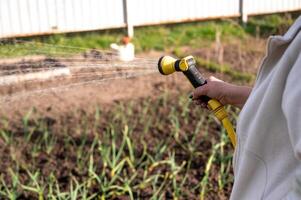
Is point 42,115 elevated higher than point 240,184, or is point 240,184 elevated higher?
point 240,184

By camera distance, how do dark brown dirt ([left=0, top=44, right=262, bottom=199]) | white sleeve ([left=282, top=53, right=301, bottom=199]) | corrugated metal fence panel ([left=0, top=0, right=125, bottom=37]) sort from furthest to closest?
corrugated metal fence panel ([left=0, top=0, right=125, bottom=37]) < dark brown dirt ([left=0, top=44, right=262, bottom=199]) < white sleeve ([left=282, top=53, right=301, bottom=199])

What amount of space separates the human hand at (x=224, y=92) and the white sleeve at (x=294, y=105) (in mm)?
469

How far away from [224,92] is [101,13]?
20.8ft

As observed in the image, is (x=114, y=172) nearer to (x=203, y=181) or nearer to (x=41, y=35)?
(x=203, y=181)

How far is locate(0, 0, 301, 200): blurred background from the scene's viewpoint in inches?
121

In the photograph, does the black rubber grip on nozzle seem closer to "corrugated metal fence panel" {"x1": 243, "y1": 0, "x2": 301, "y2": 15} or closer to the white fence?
the white fence

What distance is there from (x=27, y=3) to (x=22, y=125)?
3642mm

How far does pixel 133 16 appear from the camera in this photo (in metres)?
7.93

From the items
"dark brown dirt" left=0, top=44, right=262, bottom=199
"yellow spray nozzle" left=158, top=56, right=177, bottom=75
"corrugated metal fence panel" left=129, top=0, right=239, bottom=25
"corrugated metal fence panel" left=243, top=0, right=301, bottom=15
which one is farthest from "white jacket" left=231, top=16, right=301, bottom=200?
"corrugated metal fence panel" left=243, top=0, right=301, bottom=15

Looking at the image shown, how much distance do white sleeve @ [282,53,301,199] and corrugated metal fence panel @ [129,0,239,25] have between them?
684 cm

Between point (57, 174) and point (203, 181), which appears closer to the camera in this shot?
point (203, 181)

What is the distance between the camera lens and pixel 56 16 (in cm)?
756

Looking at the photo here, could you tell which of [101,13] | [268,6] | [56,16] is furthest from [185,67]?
[268,6]

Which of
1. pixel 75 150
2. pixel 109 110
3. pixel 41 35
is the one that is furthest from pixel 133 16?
pixel 75 150
